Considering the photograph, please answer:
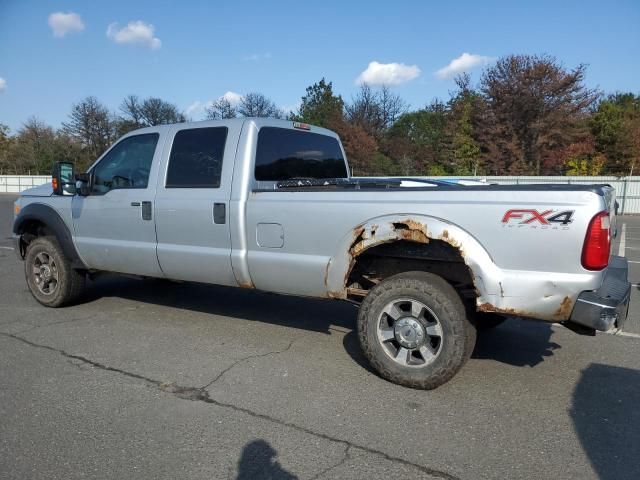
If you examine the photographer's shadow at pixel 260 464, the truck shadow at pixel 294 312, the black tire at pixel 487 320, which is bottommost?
the photographer's shadow at pixel 260 464

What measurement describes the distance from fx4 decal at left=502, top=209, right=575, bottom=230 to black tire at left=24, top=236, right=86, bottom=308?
4834mm

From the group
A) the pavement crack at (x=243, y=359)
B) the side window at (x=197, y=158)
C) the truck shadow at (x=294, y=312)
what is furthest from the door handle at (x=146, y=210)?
the pavement crack at (x=243, y=359)

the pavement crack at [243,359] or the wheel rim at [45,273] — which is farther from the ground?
the wheel rim at [45,273]

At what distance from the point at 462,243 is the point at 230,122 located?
8.15 feet

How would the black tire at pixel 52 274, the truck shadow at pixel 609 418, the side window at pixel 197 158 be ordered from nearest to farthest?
the truck shadow at pixel 609 418
the side window at pixel 197 158
the black tire at pixel 52 274

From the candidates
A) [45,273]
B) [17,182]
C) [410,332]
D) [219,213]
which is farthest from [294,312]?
[17,182]

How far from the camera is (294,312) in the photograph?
5.83 metres

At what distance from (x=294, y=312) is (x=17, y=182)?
47.1 m

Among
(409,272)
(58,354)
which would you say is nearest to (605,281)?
(409,272)

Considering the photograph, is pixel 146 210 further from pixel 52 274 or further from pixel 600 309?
pixel 600 309

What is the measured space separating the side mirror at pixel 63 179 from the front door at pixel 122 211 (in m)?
0.13

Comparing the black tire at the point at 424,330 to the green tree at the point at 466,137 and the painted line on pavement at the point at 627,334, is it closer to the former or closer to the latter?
the painted line on pavement at the point at 627,334

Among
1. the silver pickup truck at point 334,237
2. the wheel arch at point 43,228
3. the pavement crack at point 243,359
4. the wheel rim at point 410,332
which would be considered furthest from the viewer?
the wheel arch at point 43,228

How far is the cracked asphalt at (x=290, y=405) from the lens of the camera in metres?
2.80
